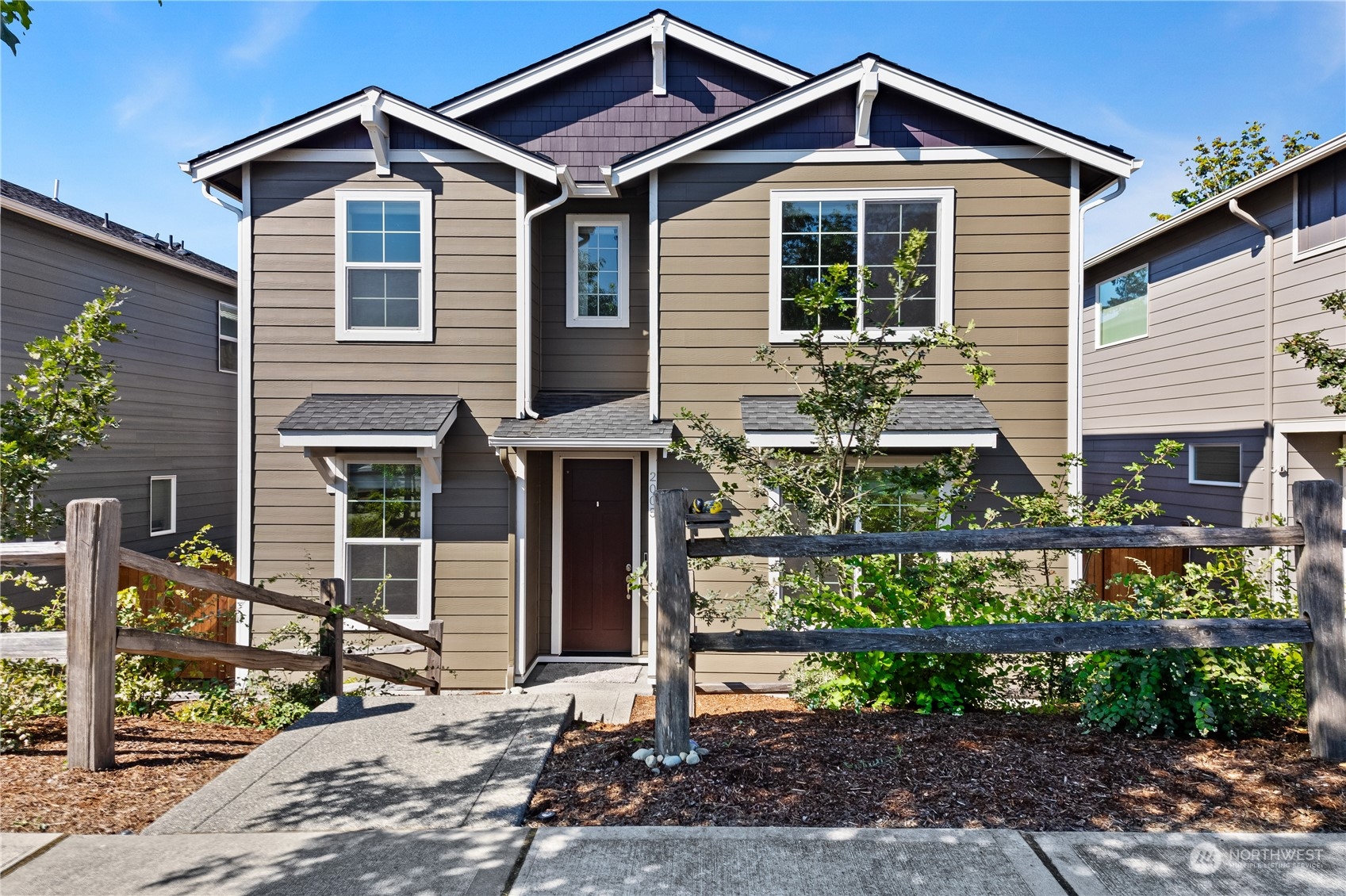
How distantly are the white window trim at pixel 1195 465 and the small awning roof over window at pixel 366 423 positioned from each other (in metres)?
10.9

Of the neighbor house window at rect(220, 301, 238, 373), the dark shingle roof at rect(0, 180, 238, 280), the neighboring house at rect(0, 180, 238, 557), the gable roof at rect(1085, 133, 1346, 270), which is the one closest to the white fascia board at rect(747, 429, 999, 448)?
the gable roof at rect(1085, 133, 1346, 270)

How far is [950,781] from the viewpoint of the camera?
11.2 feet

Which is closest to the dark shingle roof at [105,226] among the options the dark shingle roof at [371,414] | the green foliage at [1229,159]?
the dark shingle roof at [371,414]

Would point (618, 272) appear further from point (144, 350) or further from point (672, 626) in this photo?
point (144, 350)

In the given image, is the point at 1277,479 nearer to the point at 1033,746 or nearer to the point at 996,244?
the point at 996,244

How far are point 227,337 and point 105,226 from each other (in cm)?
292

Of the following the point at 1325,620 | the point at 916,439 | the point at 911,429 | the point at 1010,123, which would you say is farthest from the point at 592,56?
the point at 1325,620

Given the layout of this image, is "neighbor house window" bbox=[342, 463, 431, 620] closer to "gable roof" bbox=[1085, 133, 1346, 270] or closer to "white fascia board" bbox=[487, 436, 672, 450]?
"white fascia board" bbox=[487, 436, 672, 450]

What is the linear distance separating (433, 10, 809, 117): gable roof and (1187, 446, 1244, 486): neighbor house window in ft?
27.6

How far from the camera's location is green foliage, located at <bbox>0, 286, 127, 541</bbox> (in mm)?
5465

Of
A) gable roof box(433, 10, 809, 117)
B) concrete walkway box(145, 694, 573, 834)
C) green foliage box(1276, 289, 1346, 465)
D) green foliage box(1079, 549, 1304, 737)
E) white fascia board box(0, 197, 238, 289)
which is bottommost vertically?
concrete walkway box(145, 694, 573, 834)

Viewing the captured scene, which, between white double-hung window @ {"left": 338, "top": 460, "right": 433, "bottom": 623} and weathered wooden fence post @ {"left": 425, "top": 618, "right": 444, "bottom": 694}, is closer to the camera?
weathered wooden fence post @ {"left": 425, "top": 618, "right": 444, "bottom": 694}

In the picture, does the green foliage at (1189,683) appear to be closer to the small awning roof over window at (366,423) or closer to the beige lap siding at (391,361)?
the beige lap siding at (391,361)

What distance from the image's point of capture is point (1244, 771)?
350 cm
